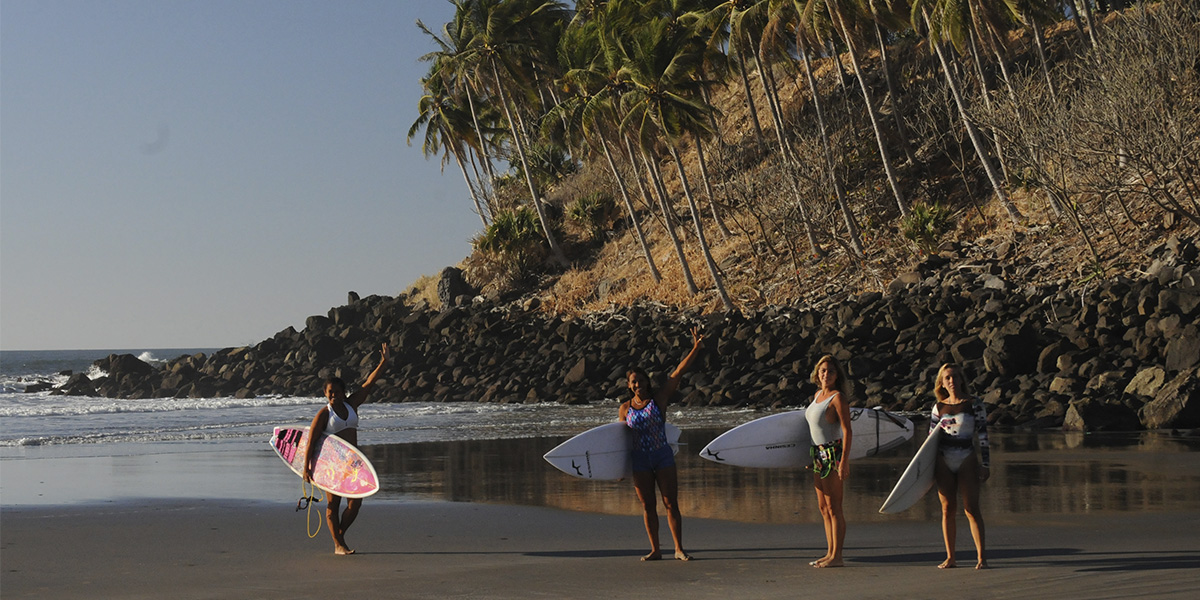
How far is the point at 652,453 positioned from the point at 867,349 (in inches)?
683

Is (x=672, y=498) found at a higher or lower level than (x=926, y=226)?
lower

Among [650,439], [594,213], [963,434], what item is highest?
[594,213]

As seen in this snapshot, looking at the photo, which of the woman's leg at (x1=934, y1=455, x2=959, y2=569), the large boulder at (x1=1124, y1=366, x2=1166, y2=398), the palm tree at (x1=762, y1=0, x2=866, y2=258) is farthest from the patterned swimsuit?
the palm tree at (x1=762, y1=0, x2=866, y2=258)

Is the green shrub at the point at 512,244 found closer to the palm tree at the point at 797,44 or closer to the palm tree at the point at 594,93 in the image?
the palm tree at the point at 594,93

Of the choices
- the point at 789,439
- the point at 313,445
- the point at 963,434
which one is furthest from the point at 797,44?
the point at 963,434

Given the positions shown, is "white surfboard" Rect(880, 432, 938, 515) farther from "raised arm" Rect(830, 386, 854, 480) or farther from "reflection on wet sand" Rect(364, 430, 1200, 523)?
"reflection on wet sand" Rect(364, 430, 1200, 523)

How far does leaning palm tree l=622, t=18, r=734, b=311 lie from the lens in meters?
31.2

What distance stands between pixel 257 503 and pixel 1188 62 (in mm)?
19301

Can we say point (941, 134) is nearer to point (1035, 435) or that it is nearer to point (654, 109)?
point (654, 109)

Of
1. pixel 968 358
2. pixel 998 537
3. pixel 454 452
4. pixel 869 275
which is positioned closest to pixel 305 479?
pixel 998 537

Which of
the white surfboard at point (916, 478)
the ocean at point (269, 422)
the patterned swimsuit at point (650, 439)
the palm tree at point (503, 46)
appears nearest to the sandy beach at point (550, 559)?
the white surfboard at point (916, 478)

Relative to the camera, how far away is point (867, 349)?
77.5 feet

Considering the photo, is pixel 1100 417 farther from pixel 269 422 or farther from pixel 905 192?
pixel 905 192

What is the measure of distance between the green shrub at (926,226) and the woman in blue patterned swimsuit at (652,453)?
73.0 ft
